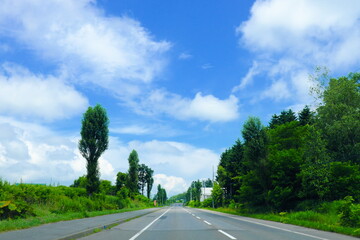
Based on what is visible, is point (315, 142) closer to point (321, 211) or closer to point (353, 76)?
point (321, 211)

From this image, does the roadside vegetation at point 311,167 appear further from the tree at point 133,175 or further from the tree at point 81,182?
the tree at point 133,175

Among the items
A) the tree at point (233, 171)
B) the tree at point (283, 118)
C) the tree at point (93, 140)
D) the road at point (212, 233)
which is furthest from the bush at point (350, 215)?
the tree at point (283, 118)

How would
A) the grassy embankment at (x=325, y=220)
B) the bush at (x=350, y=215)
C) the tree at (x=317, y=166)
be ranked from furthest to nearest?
the tree at (x=317, y=166) < the bush at (x=350, y=215) < the grassy embankment at (x=325, y=220)

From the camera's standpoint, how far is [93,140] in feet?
98.4

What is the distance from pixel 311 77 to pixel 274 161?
766 inches

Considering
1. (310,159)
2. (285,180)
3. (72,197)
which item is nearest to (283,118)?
(285,180)

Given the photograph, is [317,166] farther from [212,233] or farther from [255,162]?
[212,233]

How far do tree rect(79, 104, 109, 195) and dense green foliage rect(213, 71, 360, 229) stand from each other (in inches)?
631

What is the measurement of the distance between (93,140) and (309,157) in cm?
2132

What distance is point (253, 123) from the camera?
3183cm

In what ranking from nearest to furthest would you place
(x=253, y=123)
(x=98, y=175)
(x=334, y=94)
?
1. (x=98, y=175)
2. (x=253, y=123)
3. (x=334, y=94)

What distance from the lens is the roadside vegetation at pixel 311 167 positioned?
18125 millimetres

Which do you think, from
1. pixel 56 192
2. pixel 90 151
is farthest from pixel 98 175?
pixel 56 192

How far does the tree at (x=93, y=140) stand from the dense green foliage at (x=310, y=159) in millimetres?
16023
